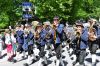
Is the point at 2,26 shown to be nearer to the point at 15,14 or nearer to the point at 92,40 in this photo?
the point at 15,14

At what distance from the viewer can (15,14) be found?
3164 cm

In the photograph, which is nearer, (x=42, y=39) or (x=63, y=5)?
(x=42, y=39)

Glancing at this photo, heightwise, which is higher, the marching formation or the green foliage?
the marching formation

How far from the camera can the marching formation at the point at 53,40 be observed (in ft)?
43.9

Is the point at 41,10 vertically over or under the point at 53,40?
under

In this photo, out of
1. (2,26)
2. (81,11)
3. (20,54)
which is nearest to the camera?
(20,54)

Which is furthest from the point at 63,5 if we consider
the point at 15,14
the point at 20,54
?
the point at 20,54

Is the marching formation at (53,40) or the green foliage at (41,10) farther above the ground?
the marching formation at (53,40)

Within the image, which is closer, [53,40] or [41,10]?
[53,40]

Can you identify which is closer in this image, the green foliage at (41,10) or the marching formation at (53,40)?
the marching formation at (53,40)

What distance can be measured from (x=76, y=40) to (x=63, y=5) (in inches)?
718

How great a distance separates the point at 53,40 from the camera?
14398mm

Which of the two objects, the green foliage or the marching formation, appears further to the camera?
the green foliage

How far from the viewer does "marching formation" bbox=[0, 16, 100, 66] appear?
527 inches
